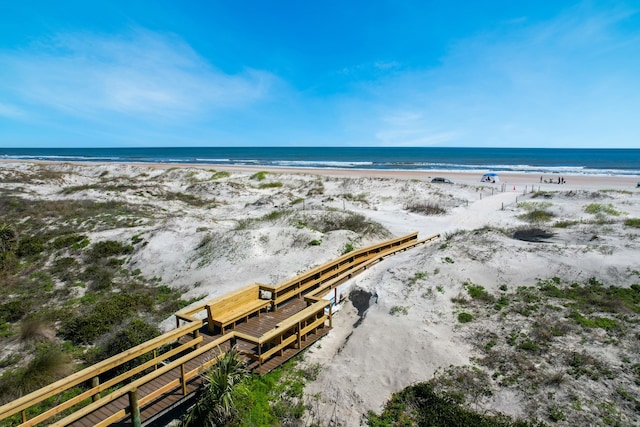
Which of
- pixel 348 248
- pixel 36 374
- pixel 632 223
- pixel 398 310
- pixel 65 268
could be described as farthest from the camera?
pixel 632 223

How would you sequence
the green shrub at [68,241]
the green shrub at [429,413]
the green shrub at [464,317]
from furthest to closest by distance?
the green shrub at [68,241] → the green shrub at [464,317] → the green shrub at [429,413]

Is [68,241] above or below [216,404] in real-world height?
below

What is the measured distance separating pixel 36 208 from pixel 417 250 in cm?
2873

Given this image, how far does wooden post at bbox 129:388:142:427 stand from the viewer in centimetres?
635

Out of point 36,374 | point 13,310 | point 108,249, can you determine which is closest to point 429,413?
point 36,374

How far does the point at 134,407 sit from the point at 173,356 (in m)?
3.53

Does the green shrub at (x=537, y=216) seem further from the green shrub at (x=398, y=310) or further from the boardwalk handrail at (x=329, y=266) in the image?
the green shrub at (x=398, y=310)

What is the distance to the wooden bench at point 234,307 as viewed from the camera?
384 inches

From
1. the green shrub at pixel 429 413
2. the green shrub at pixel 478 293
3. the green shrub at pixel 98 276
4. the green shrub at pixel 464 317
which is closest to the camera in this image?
the green shrub at pixel 429 413

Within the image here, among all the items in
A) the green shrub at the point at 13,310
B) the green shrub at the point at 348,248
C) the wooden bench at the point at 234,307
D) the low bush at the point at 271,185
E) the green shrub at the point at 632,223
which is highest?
the green shrub at the point at 632,223

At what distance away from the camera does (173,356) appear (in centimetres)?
983

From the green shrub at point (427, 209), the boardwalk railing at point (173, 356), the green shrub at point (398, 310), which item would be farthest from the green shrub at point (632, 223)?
the green shrub at point (398, 310)

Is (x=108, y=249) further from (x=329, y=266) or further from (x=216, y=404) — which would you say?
(x=216, y=404)

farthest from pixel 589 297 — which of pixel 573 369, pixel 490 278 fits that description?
pixel 573 369
